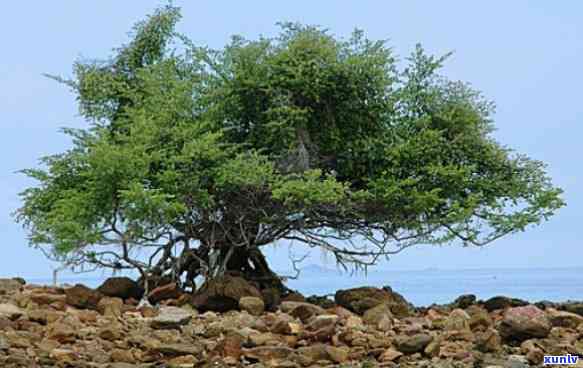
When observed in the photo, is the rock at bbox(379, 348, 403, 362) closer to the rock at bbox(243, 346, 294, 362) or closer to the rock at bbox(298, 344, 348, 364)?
the rock at bbox(298, 344, 348, 364)

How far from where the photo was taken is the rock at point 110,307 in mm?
11328

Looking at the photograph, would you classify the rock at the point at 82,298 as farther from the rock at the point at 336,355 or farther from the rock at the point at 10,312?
the rock at the point at 336,355

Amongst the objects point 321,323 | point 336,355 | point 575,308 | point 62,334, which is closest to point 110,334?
point 62,334

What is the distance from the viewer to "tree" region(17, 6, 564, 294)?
12.0 metres

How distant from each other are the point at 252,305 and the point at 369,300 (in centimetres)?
160

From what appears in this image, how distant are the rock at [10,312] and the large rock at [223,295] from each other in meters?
2.25

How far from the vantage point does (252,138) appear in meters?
12.9

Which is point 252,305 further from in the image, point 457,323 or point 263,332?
point 457,323

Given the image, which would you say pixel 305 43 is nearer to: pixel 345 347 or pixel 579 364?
pixel 345 347

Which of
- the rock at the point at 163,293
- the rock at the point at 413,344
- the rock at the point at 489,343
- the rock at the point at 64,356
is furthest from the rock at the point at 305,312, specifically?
the rock at the point at 64,356

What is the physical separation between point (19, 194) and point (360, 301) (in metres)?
5.50

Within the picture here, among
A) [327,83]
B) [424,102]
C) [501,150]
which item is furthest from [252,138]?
[501,150]

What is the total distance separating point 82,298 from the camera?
12.1 metres

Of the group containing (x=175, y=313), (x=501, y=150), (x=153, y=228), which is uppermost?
(x=501, y=150)
